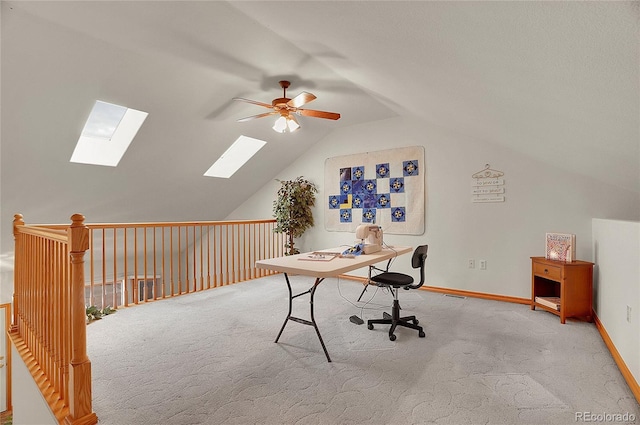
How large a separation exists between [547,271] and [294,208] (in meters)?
3.48

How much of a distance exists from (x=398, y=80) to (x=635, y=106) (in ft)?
4.98

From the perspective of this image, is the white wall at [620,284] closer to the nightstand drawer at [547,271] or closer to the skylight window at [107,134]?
the nightstand drawer at [547,271]

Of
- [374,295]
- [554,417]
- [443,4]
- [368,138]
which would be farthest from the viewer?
[368,138]

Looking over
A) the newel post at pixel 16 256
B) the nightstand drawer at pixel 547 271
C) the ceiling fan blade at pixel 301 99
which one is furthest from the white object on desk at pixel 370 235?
the newel post at pixel 16 256

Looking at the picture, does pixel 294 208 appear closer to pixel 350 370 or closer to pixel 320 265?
pixel 320 265

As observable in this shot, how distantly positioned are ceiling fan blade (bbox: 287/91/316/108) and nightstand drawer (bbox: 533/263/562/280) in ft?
9.41

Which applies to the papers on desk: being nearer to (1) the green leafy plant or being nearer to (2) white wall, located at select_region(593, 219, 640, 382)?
(2) white wall, located at select_region(593, 219, 640, 382)

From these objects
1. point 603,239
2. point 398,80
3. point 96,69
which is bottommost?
point 603,239

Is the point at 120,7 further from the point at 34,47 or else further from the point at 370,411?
the point at 370,411

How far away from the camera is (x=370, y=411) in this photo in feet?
5.34

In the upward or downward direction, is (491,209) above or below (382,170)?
below

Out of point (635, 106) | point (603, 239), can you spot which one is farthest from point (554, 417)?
point (603, 239)

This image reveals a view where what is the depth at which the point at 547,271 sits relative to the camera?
9.98 feet

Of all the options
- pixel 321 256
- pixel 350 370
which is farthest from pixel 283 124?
pixel 350 370
